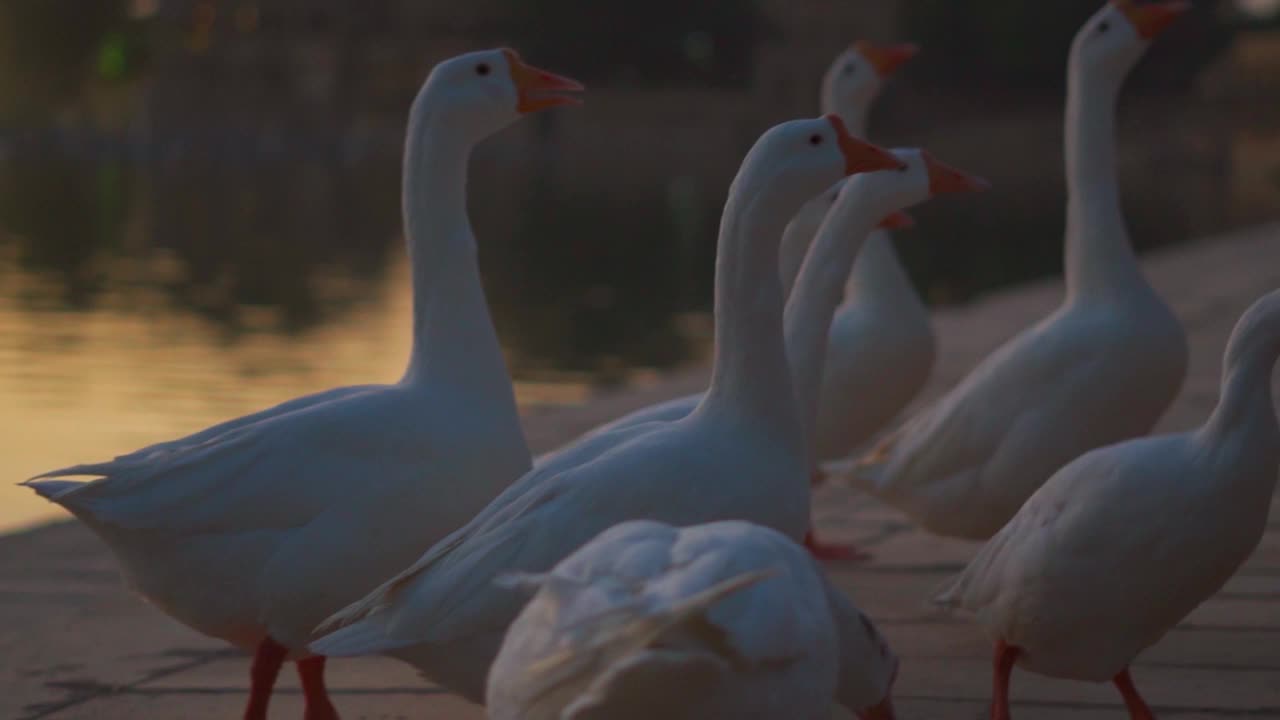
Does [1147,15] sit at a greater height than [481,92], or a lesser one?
lesser

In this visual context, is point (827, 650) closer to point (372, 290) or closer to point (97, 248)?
point (372, 290)

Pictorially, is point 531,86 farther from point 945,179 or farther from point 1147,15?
point 1147,15

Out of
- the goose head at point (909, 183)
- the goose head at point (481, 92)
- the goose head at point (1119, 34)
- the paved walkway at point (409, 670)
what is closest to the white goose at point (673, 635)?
the paved walkway at point (409, 670)

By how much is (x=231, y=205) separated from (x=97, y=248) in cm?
1248

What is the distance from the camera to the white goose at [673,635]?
2984 mm

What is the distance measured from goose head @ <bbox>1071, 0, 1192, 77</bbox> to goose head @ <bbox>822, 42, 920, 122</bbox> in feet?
4.84

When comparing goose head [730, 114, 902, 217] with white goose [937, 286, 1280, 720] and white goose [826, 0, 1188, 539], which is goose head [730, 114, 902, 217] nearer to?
white goose [937, 286, 1280, 720]

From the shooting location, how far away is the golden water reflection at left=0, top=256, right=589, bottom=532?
35.4ft

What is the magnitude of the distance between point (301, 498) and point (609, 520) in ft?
2.71

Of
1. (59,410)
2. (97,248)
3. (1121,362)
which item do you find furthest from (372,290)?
(1121,362)

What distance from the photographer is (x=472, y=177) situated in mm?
53125

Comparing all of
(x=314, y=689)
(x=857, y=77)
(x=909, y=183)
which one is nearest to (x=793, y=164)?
(x=909, y=183)

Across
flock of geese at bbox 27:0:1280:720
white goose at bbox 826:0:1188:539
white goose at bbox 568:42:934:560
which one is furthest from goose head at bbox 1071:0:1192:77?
flock of geese at bbox 27:0:1280:720

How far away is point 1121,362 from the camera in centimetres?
598
